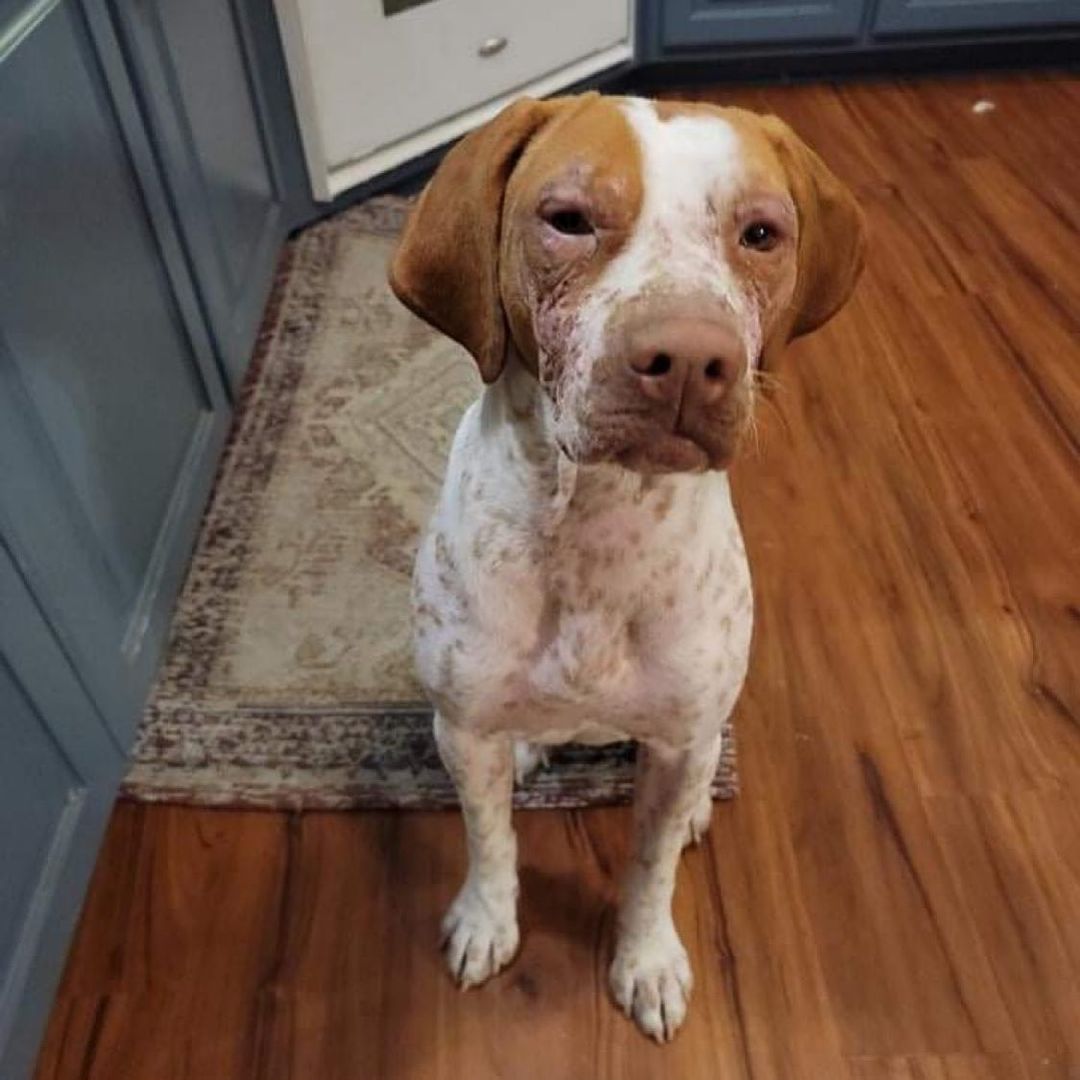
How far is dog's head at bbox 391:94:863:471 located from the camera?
0.74 metres

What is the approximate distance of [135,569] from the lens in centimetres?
158

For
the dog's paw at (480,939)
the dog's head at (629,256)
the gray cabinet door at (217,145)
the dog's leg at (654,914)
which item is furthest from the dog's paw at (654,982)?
the gray cabinet door at (217,145)

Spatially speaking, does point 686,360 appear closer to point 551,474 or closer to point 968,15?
point 551,474

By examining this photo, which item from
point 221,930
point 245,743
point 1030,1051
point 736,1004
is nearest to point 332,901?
point 221,930

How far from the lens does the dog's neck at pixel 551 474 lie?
886mm

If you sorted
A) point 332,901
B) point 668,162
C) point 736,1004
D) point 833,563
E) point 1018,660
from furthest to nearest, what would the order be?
1. point 833,563
2. point 1018,660
3. point 332,901
4. point 736,1004
5. point 668,162

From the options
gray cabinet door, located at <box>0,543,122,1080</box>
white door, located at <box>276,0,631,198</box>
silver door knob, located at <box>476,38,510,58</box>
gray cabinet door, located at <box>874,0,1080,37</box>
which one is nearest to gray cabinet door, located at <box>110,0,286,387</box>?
white door, located at <box>276,0,631,198</box>

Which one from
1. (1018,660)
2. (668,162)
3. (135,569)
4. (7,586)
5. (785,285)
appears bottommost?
(1018,660)

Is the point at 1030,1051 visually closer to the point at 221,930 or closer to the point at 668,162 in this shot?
the point at 221,930

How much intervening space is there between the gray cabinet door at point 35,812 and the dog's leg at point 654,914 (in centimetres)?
67

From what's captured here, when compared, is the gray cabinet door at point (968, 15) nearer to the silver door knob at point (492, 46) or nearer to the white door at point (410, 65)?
the white door at point (410, 65)

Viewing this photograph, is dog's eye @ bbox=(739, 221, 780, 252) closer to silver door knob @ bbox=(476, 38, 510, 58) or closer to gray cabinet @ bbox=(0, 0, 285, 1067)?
gray cabinet @ bbox=(0, 0, 285, 1067)

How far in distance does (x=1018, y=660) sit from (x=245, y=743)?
3.78 feet

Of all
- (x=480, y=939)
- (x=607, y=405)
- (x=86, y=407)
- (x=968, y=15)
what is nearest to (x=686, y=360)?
(x=607, y=405)
